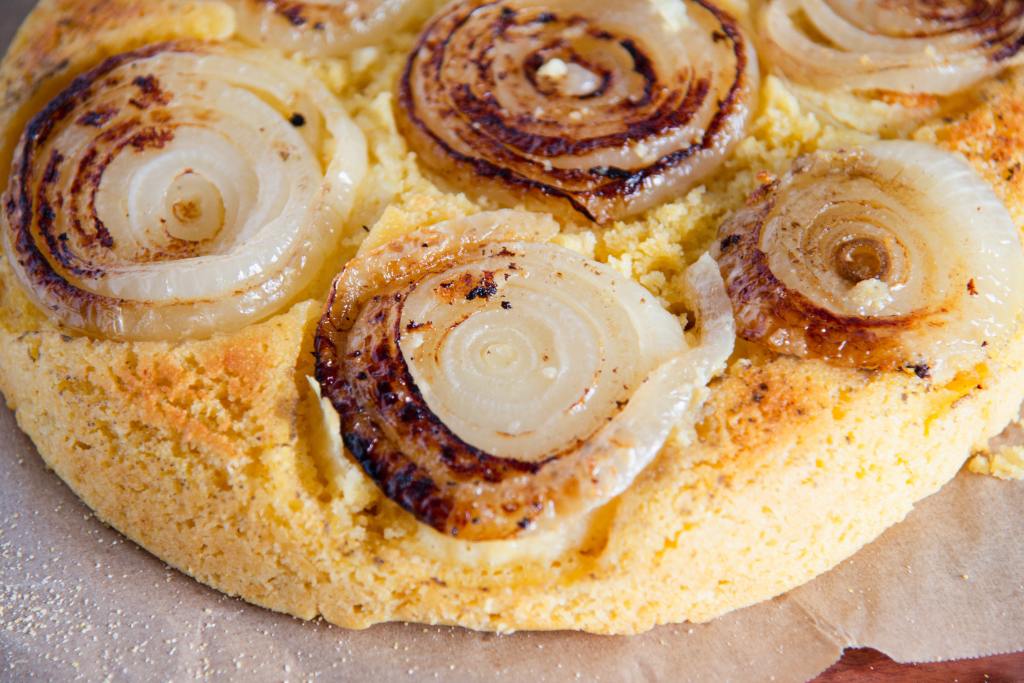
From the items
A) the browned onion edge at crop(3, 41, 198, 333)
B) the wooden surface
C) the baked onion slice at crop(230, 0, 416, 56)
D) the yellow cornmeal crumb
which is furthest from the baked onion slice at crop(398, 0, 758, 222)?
the wooden surface

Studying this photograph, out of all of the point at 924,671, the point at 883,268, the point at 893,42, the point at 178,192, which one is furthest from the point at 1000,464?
the point at 178,192

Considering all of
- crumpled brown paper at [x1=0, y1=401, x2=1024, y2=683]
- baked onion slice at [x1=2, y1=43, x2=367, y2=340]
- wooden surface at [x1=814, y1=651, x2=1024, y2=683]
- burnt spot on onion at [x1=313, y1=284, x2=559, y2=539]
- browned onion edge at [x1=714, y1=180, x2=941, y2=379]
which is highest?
baked onion slice at [x1=2, y1=43, x2=367, y2=340]

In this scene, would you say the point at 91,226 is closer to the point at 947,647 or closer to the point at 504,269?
the point at 504,269

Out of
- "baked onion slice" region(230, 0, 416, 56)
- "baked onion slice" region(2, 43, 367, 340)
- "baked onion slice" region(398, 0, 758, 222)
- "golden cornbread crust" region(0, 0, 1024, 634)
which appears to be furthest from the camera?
"baked onion slice" region(230, 0, 416, 56)

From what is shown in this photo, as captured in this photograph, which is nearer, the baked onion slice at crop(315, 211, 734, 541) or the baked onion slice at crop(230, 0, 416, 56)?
the baked onion slice at crop(315, 211, 734, 541)

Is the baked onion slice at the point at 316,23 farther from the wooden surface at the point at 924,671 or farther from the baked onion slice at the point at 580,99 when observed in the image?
the wooden surface at the point at 924,671

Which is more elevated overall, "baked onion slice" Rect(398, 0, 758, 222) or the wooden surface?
"baked onion slice" Rect(398, 0, 758, 222)

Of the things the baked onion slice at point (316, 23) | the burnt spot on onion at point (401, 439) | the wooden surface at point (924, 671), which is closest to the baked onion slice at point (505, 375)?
the burnt spot on onion at point (401, 439)

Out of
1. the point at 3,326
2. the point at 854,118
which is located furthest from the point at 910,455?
the point at 3,326

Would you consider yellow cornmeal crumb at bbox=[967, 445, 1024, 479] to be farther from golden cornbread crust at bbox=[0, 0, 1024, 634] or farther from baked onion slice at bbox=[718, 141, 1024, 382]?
baked onion slice at bbox=[718, 141, 1024, 382]
